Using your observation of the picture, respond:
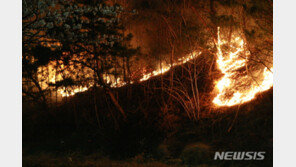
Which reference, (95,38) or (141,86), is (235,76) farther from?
(95,38)

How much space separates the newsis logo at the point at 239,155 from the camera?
808 centimetres

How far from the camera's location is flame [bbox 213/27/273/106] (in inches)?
396

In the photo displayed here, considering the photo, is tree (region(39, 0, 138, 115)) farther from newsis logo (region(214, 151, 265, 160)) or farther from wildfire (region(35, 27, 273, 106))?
newsis logo (region(214, 151, 265, 160))

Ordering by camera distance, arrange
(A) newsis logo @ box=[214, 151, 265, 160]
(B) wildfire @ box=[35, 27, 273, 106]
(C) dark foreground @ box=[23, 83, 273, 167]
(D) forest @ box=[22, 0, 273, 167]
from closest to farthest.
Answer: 1. (A) newsis logo @ box=[214, 151, 265, 160]
2. (C) dark foreground @ box=[23, 83, 273, 167]
3. (D) forest @ box=[22, 0, 273, 167]
4. (B) wildfire @ box=[35, 27, 273, 106]

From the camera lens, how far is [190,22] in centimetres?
1290

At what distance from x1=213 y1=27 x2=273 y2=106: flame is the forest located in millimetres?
42

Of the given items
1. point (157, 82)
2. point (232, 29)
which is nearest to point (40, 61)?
point (157, 82)

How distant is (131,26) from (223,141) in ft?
28.0

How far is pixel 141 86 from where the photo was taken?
11891mm

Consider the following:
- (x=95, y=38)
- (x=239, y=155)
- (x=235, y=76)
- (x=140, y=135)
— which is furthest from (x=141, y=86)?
(x=239, y=155)

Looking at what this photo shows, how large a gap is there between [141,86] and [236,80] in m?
4.32

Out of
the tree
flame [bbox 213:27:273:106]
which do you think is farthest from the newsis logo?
the tree

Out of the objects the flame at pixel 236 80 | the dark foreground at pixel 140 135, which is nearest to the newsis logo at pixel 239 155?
the dark foreground at pixel 140 135

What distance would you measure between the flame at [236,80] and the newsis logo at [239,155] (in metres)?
2.55
